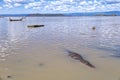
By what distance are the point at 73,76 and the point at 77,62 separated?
11.5 feet

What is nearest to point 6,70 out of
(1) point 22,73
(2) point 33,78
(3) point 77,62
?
(1) point 22,73

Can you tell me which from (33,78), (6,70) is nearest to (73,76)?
(33,78)

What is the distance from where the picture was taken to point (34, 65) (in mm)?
16938

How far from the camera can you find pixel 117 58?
18.6 meters

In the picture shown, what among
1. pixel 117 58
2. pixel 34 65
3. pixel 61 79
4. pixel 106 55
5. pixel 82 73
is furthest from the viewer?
pixel 106 55

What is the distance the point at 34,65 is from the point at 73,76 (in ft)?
12.9

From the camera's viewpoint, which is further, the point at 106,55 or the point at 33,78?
the point at 106,55

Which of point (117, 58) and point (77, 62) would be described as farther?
point (117, 58)

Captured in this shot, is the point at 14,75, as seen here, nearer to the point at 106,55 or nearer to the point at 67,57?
the point at 67,57

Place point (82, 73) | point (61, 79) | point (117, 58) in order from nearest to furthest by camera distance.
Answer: point (61, 79), point (82, 73), point (117, 58)

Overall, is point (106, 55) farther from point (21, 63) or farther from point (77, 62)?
point (21, 63)

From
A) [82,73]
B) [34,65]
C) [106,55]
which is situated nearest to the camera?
[82,73]

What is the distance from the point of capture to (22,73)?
1478 centimetres

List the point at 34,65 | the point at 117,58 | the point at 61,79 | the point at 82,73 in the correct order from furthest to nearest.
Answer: the point at 117,58, the point at 34,65, the point at 82,73, the point at 61,79
